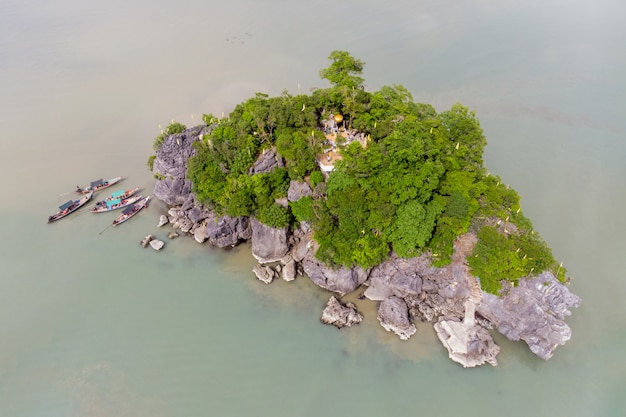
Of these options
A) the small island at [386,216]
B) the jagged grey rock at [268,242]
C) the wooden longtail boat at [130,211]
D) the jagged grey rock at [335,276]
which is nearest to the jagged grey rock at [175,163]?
the small island at [386,216]

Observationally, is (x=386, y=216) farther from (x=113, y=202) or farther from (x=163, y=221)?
(x=113, y=202)

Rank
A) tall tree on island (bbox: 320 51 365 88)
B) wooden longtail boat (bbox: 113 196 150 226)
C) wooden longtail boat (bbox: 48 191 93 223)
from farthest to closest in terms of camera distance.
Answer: wooden longtail boat (bbox: 48 191 93 223) → wooden longtail boat (bbox: 113 196 150 226) → tall tree on island (bbox: 320 51 365 88)

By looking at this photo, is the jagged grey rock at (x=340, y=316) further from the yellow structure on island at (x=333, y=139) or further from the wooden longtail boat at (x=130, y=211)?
the wooden longtail boat at (x=130, y=211)

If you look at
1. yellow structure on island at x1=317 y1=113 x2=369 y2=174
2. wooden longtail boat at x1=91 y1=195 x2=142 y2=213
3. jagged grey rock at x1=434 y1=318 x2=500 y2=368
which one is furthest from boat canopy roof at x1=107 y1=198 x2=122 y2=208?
jagged grey rock at x1=434 y1=318 x2=500 y2=368

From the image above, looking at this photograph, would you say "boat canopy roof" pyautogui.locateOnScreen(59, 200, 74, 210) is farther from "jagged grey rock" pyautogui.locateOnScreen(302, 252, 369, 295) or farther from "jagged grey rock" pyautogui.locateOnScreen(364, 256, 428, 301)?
"jagged grey rock" pyautogui.locateOnScreen(364, 256, 428, 301)

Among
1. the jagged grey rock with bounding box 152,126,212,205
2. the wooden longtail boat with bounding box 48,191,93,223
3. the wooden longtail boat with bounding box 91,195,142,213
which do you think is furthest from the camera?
the wooden longtail boat with bounding box 91,195,142,213

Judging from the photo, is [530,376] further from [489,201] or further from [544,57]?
A: [544,57]

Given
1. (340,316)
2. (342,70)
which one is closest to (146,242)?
(340,316)
